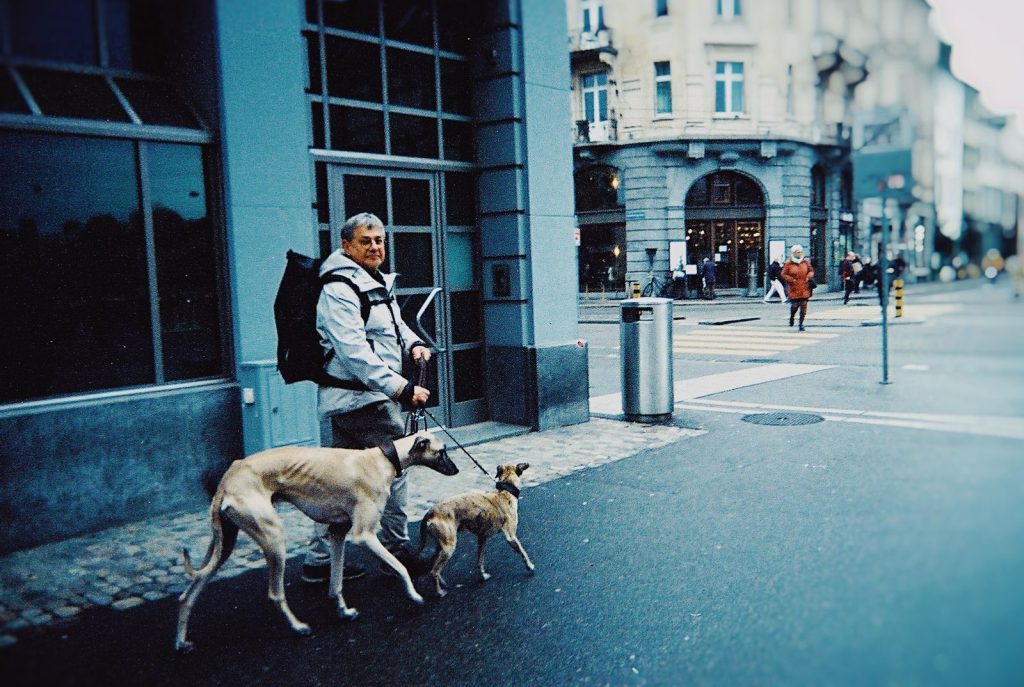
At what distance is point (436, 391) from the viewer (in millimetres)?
8477

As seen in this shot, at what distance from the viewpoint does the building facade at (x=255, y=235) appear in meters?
5.36

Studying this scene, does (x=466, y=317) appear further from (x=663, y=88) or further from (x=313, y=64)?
(x=663, y=88)

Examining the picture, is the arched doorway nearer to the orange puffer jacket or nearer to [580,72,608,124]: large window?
[580,72,608,124]: large window

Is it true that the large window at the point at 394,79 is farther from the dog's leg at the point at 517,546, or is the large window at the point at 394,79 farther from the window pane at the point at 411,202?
the dog's leg at the point at 517,546

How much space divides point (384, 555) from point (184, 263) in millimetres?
3316

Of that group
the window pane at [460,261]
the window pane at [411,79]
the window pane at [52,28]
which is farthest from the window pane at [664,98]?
the window pane at [52,28]

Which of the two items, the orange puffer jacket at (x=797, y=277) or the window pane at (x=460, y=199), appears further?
the orange puffer jacket at (x=797, y=277)

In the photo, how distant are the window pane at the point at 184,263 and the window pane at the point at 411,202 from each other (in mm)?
2144

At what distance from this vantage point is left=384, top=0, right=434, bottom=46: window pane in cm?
762

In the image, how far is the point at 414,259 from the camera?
8258mm

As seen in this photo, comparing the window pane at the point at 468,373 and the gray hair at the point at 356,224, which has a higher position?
the gray hair at the point at 356,224

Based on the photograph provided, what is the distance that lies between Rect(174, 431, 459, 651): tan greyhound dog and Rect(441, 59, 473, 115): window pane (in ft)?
17.4

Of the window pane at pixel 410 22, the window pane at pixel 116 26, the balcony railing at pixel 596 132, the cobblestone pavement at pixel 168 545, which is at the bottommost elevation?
the cobblestone pavement at pixel 168 545

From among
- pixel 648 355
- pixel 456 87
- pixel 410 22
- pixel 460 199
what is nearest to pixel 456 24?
pixel 456 87
